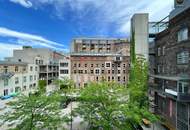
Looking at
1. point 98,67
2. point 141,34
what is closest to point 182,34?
point 141,34

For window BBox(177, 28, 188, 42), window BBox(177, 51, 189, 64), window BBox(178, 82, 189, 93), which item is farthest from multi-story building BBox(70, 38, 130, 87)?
window BBox(178, 82, 189, 93)

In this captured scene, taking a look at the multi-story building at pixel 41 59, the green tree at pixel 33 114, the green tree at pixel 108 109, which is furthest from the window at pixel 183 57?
the multi-story building at pixel 41 59

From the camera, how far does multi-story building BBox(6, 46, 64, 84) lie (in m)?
53.7

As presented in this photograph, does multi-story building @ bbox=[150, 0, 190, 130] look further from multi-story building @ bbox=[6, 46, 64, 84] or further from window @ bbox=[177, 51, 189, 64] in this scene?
multi-story building @ bbox=[6, 46, 64, 84]

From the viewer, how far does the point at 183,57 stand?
19250 mm

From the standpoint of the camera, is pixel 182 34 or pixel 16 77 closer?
pixel 182 34

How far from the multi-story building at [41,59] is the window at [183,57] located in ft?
141

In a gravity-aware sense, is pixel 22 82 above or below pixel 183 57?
below

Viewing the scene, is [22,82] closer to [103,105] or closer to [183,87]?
[103,105]

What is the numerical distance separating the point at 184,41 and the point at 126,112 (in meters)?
10.2

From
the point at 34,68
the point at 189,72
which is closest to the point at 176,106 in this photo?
the point at 189,72

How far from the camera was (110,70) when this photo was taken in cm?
4894

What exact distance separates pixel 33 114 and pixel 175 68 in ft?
55.0

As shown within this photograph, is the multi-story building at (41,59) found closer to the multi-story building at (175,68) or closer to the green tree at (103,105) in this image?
the multi-story building at (175,68)
